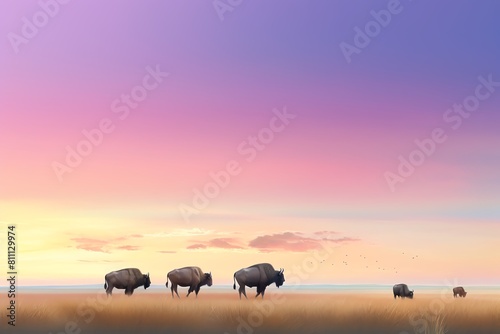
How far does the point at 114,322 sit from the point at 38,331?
1899 millimetres

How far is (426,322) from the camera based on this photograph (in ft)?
60.7

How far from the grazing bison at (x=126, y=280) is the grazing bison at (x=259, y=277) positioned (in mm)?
5761

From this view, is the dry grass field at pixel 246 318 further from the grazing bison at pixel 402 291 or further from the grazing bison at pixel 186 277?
the grazing bison at pixel 402 291

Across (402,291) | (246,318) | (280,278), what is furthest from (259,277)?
(246,318)

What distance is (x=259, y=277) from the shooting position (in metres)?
41.2

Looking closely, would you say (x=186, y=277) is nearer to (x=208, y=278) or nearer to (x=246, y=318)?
(x=208, y=278)

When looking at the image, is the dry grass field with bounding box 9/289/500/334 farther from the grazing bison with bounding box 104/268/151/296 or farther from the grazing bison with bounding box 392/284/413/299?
the grazing bison with bounding box 392/284/413/299

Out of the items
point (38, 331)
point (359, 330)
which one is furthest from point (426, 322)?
point (38, 331)

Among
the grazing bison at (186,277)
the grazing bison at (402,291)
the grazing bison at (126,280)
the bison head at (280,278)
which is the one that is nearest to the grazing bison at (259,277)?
the bison head at (280,278)

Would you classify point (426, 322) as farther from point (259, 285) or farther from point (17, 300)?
point (259, 285)

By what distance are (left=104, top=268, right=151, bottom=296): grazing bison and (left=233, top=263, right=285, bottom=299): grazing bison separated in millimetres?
5761

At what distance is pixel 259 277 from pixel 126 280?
7828mm

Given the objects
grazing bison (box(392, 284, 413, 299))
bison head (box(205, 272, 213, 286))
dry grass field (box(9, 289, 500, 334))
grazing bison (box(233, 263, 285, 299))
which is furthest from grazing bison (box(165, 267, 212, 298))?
dry grass field (box(9, 289, 500, 334))

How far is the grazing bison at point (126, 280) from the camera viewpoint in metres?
42.9
